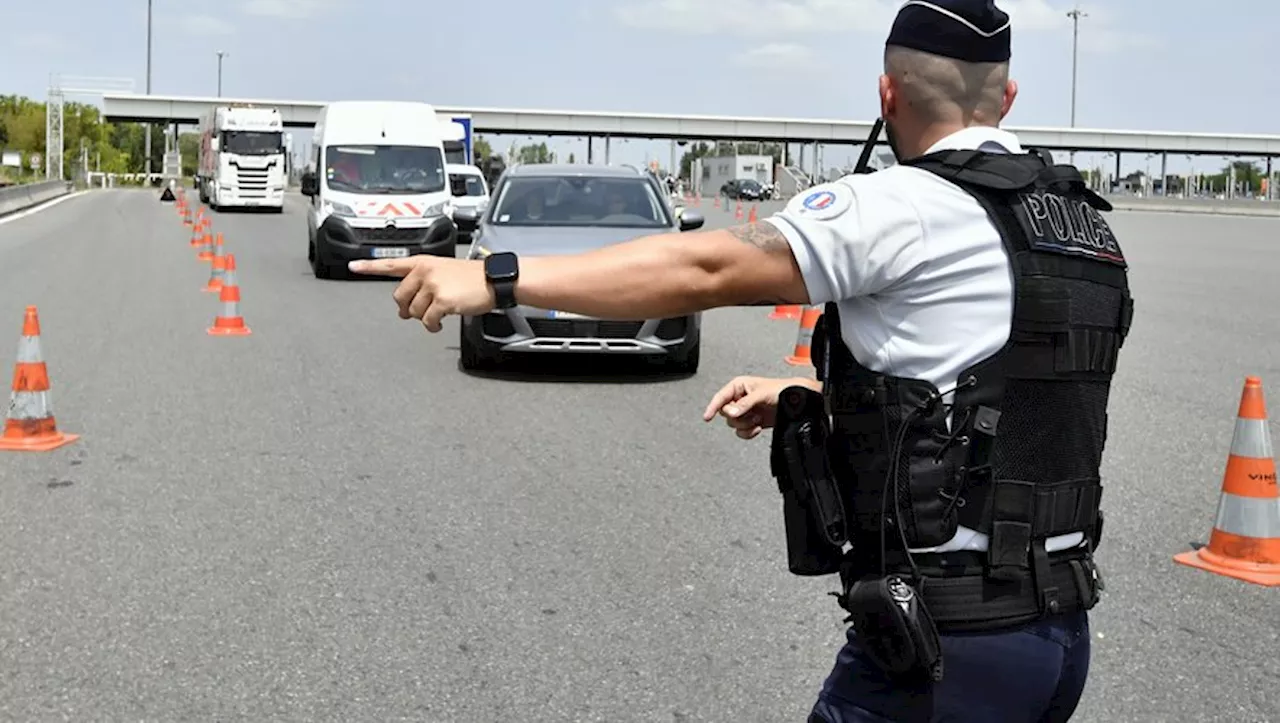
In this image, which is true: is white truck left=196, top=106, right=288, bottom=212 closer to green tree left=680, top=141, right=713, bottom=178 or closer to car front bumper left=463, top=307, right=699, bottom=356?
car front bumper left=463, top=307, right=699, bottom=356

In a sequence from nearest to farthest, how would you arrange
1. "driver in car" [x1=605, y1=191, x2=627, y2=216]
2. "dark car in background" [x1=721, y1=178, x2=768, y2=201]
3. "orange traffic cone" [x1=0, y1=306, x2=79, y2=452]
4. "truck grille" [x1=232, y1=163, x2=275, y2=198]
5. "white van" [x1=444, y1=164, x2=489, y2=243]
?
"orange traffic cone" [x1=0, y1=306, x2=79, y2=452] < "driver in car" [x1=605, y1=191, x2=627, y2=216] < "white van" [x1=444, y1=164, x2=489, y2=243] < "truck grille" [x1=232, y1=163, x2=275, y2=198] < "dark car in background" [x1=721, y1=178, x2=768, y2=201]

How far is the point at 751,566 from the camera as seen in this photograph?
6012 millimetres

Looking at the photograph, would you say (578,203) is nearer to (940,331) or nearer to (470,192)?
(940,331)

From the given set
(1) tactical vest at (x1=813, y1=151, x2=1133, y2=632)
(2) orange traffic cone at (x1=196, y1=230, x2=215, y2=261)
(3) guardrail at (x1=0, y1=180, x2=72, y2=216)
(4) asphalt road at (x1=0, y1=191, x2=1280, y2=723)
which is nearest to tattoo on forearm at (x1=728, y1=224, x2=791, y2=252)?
(1) tactical vest at (x1=813, y1=151, x2=1133, y2=632)

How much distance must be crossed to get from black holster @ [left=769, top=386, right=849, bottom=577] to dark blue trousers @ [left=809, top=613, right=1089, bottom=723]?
192 millimetres

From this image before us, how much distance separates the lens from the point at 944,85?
7.68 ft

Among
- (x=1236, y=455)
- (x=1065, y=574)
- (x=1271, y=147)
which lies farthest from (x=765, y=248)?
(x=1271, y=147)

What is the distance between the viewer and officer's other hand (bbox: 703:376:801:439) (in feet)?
9.38

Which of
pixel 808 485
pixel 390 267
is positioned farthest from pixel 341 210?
pixel 808 485

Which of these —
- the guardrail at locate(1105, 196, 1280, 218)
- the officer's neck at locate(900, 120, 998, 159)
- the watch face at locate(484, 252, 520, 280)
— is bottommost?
the watch face at locate(484, 252, 520, 280)

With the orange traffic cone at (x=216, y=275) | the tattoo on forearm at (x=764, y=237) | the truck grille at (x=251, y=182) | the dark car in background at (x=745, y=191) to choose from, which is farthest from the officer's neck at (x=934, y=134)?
the dark car in background at (x=745, y=191)

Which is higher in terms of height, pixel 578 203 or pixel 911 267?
pixel 578 203

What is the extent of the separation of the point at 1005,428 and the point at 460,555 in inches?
160

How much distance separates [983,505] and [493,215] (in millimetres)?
10707
